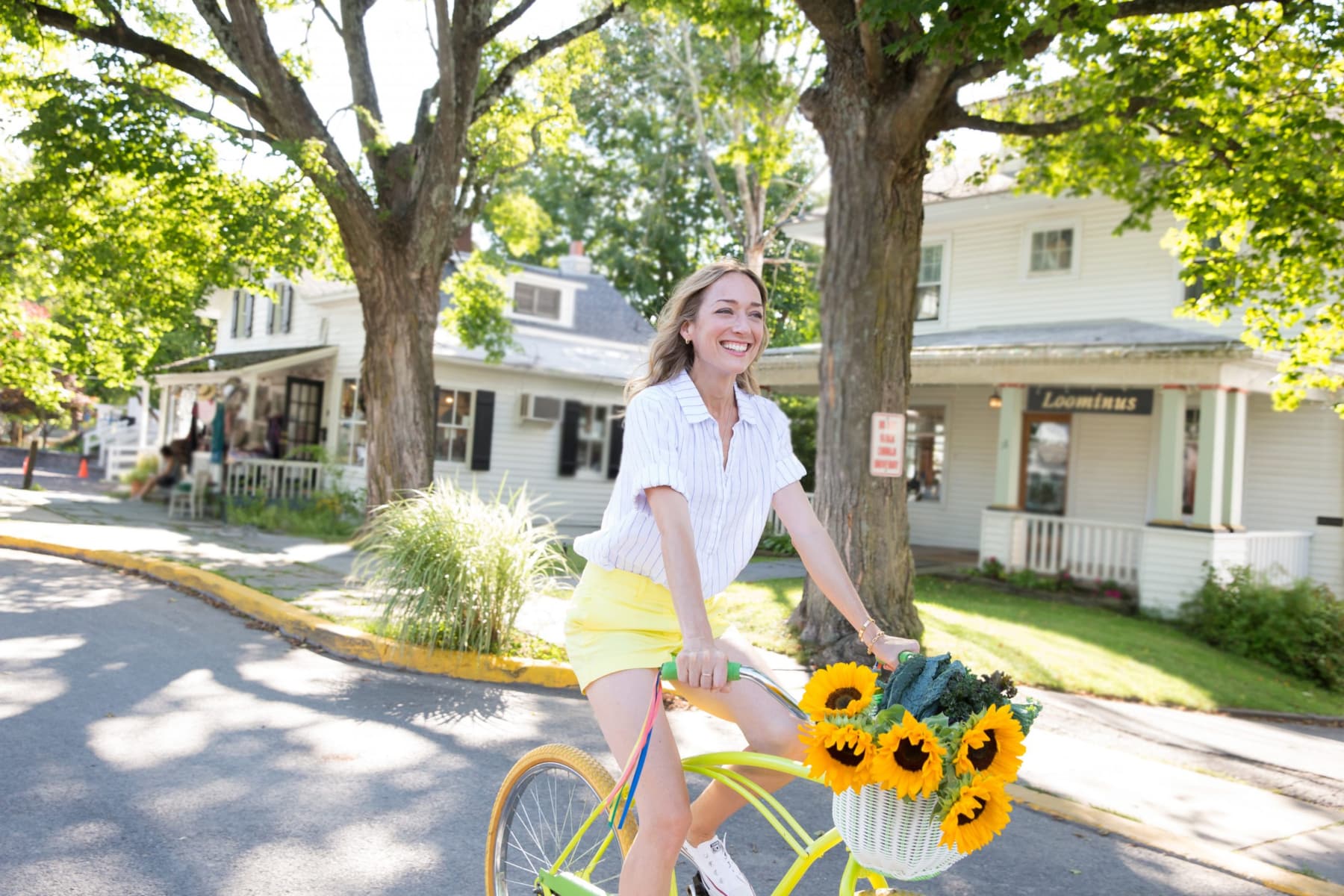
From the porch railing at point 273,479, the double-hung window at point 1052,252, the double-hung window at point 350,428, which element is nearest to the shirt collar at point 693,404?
the double-hung window at point 1052,252

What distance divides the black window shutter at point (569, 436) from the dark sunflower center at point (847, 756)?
21780 mm

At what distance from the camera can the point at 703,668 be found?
2.40m

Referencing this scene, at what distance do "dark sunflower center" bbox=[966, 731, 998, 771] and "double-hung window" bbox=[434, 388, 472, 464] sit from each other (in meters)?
20.7

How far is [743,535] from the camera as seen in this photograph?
292 centimetres

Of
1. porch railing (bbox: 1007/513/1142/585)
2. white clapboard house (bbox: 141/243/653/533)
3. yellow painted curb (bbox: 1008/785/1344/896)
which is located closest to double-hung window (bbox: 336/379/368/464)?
white clapboard house (bbox: 141/243/653/533)

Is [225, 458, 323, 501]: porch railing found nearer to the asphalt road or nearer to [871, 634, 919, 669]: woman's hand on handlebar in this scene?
the asphalt road

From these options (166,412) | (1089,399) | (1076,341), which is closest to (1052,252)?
(1076,341)

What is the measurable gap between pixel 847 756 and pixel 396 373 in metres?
11.6

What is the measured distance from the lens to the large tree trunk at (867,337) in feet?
29.4

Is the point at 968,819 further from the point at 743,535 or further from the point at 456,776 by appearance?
the point at 456,776

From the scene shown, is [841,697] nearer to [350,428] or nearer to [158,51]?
[158,51]

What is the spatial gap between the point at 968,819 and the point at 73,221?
1615 cm

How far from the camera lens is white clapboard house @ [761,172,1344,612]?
14336mm

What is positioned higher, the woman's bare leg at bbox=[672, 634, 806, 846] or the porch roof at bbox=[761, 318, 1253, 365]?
the porch roof at bbox=[761, 318, 1253, 365]
